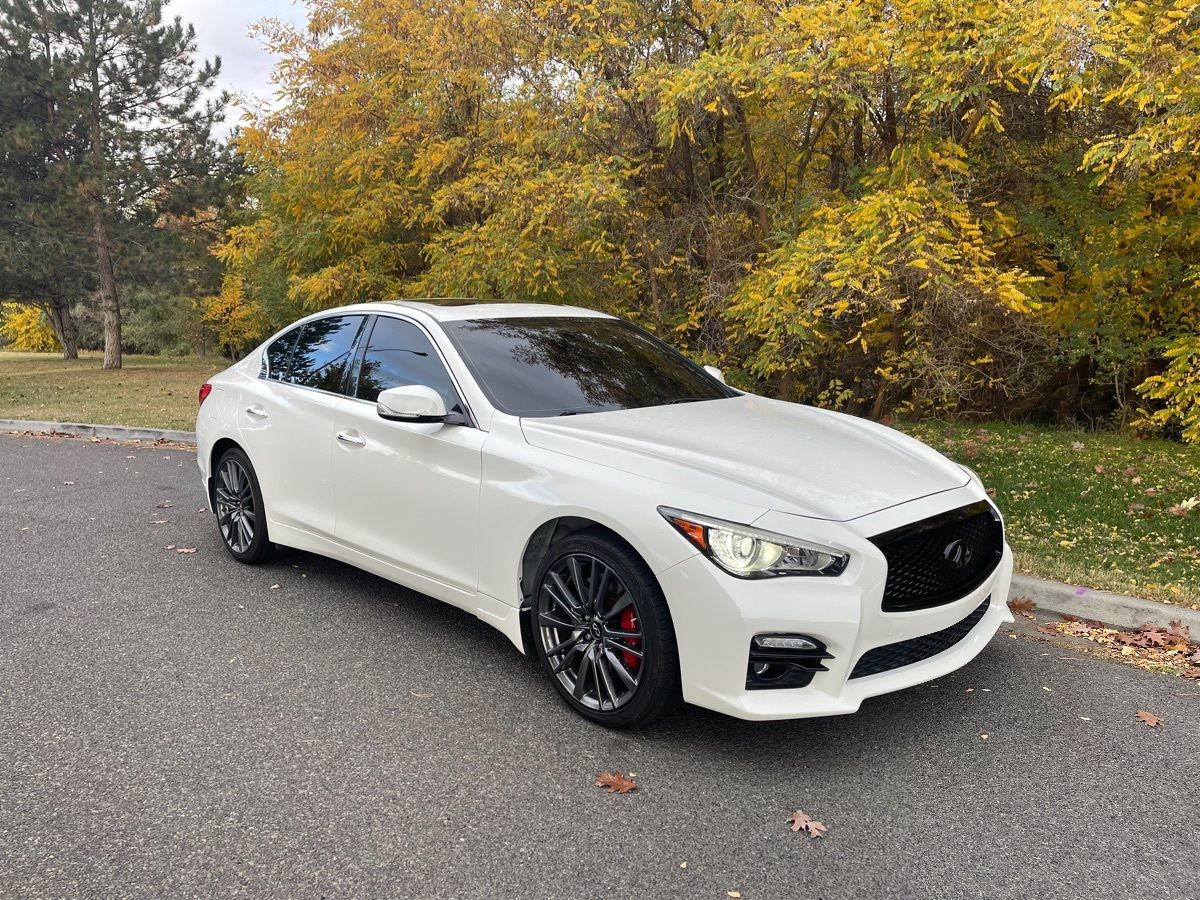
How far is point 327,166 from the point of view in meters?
14.7

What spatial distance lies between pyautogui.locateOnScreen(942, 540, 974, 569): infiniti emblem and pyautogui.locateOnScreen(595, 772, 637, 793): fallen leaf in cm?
145

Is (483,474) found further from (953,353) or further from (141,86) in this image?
(141,86)

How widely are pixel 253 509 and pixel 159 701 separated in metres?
1.89

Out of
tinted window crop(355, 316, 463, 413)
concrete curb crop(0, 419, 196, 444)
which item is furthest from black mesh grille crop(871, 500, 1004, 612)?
concrete curb crop(0, 419, 196, 444)

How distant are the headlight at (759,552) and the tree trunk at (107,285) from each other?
30285 mm

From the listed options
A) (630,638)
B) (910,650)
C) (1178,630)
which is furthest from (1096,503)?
(630,638)

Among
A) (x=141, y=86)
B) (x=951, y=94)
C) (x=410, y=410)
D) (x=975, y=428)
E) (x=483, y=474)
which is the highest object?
(x=141, y=86)

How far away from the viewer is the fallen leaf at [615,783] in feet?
10.3

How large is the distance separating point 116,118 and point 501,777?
32.5m

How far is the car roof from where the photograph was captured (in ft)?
15.5

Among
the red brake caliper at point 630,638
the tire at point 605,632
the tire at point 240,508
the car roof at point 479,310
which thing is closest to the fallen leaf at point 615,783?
the tire at point 605,632

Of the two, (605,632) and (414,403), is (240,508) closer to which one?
(414,403)

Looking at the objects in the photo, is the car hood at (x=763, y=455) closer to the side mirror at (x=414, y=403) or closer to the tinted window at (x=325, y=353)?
the side mirror at (x=414, y=403)

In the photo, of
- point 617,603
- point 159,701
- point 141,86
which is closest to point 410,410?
Result: point 617,603
